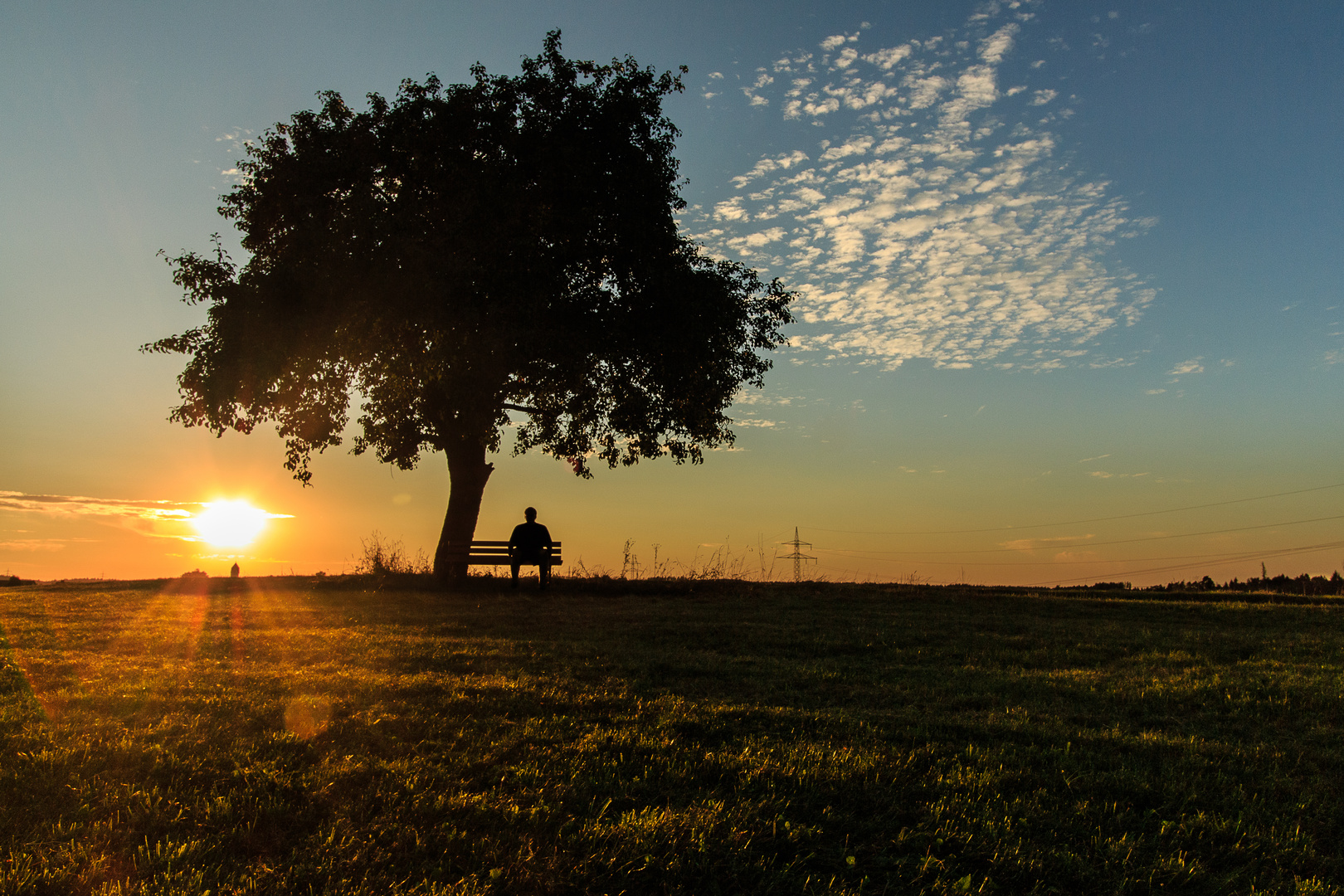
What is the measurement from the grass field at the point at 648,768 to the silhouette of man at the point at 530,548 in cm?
1025

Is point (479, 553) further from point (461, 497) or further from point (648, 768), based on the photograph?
point (648, 768)

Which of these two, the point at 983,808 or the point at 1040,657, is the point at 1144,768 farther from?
the point at 1040,657

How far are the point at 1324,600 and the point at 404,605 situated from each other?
2677cm

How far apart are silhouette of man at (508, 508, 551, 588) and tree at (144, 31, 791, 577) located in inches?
98.5

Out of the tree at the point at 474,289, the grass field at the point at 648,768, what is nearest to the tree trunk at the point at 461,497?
the tree at the point at 474,289

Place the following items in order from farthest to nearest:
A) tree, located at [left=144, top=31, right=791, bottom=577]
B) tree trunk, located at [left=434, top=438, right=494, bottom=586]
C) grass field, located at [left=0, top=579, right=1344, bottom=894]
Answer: tree trunk, located at [left=434, top=438, right=494, bottom=586], tree, located at [left=144, top=31, right=791, bottom=577], grass field, located at [left=0, top=579, right=1344, bottom=894]

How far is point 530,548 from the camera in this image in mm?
23844

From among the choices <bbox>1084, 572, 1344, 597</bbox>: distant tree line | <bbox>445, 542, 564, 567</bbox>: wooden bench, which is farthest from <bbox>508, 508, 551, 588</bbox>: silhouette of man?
<bbox>1084, 572, 1344, 597</bbox>: distant tree line

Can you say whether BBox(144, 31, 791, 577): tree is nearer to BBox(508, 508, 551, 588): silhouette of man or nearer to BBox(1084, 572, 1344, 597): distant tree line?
BBox(508, 508, 551, 588): silhouette of man

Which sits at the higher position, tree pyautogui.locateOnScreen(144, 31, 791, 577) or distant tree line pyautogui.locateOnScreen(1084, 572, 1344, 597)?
tree pyautogui.locateOnScreen(144, 31, 791, 577)

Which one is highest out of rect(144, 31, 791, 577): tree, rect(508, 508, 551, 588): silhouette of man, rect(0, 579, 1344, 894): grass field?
rect(144, 31, 791, 577): tree

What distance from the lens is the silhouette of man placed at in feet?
77.8

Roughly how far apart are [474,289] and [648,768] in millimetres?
16976

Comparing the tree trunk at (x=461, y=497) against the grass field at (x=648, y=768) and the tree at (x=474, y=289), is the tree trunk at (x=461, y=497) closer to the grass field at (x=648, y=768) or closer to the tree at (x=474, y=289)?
the tree at (x=474, y=289)
